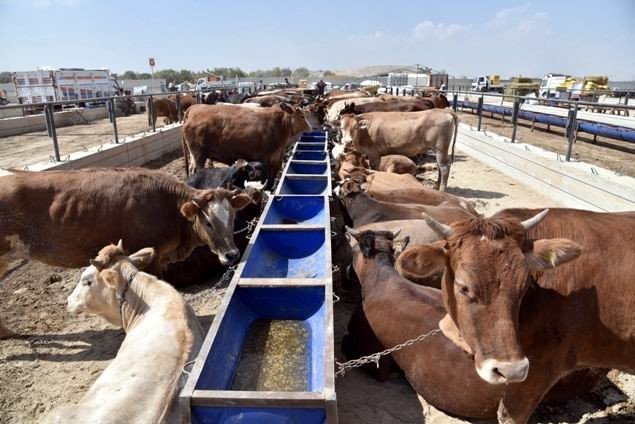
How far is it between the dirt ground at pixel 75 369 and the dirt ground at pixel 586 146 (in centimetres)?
597

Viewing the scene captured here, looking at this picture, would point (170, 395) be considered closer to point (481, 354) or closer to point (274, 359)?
point (274, 359)

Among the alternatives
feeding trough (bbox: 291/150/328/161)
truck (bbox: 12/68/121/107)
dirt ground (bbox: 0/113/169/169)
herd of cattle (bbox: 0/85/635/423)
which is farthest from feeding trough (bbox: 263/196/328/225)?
truck (bbox: 12/68/121/107)

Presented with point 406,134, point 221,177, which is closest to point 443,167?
point 406,134

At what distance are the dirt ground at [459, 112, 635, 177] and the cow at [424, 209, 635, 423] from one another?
6.24 meters

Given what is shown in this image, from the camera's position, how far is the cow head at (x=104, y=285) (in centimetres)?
395

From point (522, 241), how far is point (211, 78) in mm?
54352

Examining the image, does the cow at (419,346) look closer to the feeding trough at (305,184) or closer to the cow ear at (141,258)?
the cow ear at (141,258)

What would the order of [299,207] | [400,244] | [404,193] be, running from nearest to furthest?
[400,244] < [299,207] < [404,193]

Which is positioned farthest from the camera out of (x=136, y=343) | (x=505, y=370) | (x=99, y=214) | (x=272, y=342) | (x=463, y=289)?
(x=99, y=214)

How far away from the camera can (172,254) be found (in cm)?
527

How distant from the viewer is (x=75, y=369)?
4312 mm

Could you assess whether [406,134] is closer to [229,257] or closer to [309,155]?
[309,155]

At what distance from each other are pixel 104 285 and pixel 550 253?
11.7 ft

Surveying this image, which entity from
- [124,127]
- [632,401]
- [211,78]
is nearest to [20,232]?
[632,401]
